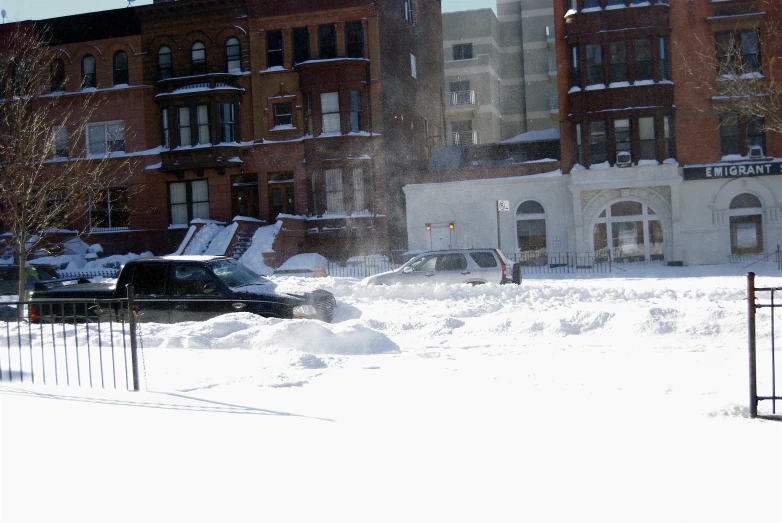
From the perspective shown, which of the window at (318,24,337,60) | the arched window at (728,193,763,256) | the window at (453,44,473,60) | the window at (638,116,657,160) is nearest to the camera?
the arched window at (728,193,763,256)

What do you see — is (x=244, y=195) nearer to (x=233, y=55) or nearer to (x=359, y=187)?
(x=359, y=187)

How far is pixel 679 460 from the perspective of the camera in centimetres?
625

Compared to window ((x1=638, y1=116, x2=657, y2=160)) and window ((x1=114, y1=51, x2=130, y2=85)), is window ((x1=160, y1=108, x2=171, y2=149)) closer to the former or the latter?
window ((x1=114, y1=51, x2=130, y2=85))

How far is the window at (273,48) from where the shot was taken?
124 ft

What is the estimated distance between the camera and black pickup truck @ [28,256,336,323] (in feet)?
45.8

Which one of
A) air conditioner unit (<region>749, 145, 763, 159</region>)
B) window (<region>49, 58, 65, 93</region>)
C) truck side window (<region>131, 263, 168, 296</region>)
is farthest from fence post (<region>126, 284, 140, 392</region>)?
window (<region>49, 58, 65, 93</region>)

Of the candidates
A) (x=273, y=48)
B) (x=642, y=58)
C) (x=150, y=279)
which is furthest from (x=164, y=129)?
(x=150, y=279)

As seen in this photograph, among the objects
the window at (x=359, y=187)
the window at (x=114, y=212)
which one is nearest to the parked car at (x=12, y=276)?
the window at (x=114, y=212)

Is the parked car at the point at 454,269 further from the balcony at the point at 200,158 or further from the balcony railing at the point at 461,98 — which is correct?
the balcony railing at the point at 461,98

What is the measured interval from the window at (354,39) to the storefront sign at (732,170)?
52.5 ft

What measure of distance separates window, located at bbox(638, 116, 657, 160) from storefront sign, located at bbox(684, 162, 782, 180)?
5.37 feet

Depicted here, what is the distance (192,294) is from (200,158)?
82.8 feet

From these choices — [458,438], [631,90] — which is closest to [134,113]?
[631,90]

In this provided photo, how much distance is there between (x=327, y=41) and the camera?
37.2m
